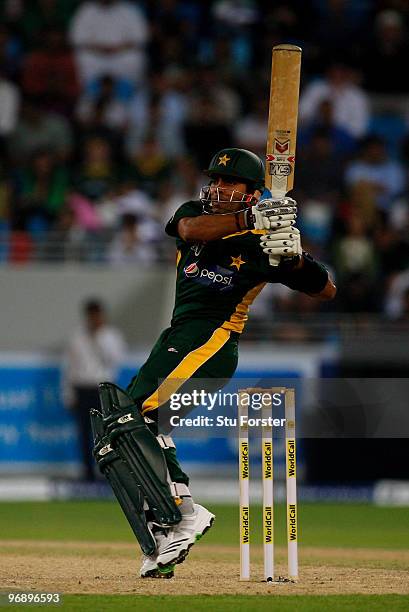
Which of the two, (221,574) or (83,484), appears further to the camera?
(83,484)

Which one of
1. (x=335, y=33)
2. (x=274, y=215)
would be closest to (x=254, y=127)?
(x=335, y=33)

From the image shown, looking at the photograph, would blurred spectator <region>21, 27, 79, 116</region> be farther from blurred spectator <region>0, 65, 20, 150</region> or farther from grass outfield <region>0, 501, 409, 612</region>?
grass outfield <region>0, 501, 409, 612</region>

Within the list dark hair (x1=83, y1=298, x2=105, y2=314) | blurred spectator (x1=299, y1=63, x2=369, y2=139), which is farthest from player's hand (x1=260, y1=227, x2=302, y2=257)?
blurred spectator (x1=299, y1=63, x2=369, y2=139)

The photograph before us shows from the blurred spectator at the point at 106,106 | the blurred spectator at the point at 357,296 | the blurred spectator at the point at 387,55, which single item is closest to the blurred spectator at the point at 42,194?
the blurred spectator at the point at 106,106

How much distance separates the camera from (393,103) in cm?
1611

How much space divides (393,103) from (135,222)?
14.6ft

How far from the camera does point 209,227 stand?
20.9 ft

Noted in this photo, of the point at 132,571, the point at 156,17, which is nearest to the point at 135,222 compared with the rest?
the point at 156,17

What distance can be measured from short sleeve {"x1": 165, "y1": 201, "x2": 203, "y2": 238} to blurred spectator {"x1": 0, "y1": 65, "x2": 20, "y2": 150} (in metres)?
8.15

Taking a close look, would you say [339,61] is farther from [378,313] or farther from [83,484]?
[83,484]

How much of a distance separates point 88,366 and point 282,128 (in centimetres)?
648

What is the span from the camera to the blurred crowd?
13.5m

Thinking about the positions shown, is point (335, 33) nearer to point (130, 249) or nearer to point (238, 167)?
point (130, 249)

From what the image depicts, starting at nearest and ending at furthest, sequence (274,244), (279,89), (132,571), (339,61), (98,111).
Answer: (274,244) → (279,89) → (132,571) → (98,111) → (339,61)
